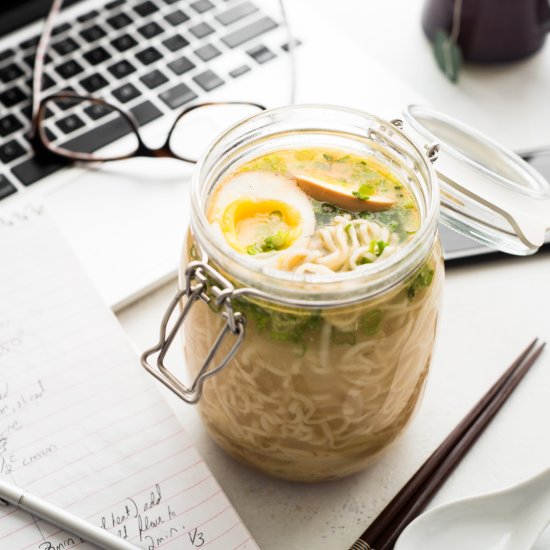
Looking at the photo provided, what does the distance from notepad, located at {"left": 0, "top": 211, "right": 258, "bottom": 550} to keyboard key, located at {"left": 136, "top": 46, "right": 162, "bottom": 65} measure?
1.22ft

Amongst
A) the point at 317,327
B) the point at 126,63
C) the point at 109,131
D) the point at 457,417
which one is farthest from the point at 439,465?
the point at 126,63

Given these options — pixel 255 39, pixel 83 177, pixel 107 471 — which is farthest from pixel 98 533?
pixel 255 39

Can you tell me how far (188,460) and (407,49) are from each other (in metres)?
0.77

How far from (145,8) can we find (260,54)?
0.69 ft

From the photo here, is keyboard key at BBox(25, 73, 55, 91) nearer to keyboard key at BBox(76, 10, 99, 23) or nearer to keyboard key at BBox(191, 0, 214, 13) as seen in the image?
keyboard key at BBox(76, 10, 99, 23)

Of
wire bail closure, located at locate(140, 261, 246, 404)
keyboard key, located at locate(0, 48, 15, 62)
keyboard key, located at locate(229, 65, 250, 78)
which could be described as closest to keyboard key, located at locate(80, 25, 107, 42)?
keyboard key, located at locate(0, 48, 15, 62)

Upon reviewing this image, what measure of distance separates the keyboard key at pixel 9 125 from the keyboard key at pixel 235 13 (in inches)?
13.3

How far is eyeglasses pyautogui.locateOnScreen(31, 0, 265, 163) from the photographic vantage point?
1.05m

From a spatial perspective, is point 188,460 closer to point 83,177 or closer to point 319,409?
point 319,409

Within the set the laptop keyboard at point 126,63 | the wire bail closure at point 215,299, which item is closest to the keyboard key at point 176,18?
the laptop keyboard at point 126,63

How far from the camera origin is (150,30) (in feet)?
3.98

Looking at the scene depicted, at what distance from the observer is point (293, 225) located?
67cm

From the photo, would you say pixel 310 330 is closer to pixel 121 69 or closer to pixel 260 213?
pixel 260 213

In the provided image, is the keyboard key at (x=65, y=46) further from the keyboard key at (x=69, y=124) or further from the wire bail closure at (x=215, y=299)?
the wire bail closure at (x=215, y=299)
